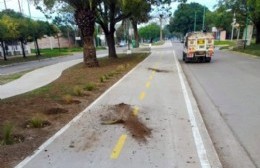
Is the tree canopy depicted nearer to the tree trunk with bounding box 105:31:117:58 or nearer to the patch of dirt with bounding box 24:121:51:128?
the tree trunk with bounding box 105:31:117:58

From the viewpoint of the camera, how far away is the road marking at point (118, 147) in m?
6.34

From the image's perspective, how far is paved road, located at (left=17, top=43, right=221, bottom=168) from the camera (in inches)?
236

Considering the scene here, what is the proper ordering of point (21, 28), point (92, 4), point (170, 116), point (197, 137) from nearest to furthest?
point (197, 137)
point (170, 116)
point (92, 4)
point (21, 28)

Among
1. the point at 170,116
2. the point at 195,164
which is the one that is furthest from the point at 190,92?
the point at 195,164

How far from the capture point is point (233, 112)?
9500 millimetres

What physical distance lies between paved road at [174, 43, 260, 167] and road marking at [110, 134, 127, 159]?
76.2 inches

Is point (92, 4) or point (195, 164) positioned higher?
point (92, 4)

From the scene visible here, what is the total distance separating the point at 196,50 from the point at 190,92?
43.6ft

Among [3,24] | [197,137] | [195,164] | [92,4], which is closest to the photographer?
[195,164]

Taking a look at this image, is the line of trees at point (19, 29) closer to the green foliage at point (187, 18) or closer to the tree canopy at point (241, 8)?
the tree canopy at point (241, 8)

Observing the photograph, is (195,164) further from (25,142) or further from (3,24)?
(3,24)

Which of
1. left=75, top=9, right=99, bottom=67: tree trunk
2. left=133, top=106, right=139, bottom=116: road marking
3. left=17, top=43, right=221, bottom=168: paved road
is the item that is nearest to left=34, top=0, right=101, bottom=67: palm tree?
left=75, top=9, right=99, bottom=67: tree trunk

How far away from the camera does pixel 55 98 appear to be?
39.4 feet

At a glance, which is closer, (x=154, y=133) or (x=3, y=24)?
(x=154, y=133)
